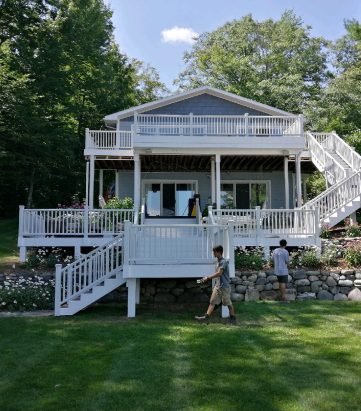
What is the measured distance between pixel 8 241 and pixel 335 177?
48.9 ft

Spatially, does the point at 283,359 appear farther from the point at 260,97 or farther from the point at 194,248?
the point at 260,97

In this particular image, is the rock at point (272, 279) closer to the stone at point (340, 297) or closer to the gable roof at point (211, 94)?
the stone at point (340, 297)

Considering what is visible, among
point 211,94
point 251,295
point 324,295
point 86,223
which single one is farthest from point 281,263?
point 211,94

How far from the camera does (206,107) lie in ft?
68.1

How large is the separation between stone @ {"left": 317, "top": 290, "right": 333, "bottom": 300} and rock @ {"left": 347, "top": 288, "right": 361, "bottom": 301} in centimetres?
46

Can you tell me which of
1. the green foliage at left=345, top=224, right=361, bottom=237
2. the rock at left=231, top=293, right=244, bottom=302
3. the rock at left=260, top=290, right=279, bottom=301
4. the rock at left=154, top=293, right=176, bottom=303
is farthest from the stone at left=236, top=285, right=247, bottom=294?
the green foliage at left=345, top=224, right=361, bottom=237

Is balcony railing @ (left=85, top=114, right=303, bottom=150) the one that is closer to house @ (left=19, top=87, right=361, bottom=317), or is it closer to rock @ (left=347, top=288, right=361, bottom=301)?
house @ (left=19, top=87, right=361, bottom=317)

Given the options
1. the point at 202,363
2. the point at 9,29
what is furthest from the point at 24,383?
the point at 9,29

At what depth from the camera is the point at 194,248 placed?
954 cm

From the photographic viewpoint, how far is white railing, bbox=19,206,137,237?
13.9m

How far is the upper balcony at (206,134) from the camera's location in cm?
1602

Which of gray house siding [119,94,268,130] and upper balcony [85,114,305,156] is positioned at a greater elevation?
gray house siding [119,94,268,130]

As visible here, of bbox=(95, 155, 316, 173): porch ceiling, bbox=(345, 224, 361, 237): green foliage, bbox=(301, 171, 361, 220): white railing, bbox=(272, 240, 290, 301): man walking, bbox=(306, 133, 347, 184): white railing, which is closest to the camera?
bbox=(272, 240, 290, 301): man walking

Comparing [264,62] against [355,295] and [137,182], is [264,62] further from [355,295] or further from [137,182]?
[355,295]
